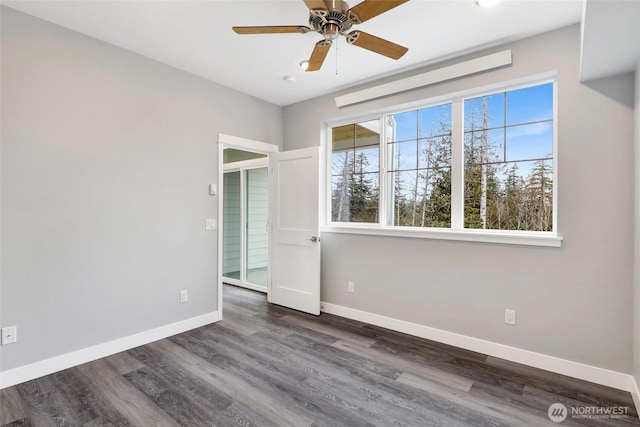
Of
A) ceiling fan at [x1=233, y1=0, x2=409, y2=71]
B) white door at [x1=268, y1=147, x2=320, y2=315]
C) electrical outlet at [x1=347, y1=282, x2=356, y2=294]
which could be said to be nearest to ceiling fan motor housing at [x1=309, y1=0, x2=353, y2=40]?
ceiling fan at [x1=233, y1=0, x2=409, y2=71]

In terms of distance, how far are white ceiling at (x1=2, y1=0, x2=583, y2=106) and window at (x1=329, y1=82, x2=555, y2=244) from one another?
0.52 metres

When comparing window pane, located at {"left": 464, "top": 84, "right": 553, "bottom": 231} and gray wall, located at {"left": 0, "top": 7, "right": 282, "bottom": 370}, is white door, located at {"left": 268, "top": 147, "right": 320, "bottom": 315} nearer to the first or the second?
gray wall, located at {"left": 0, "top": 7, "right": 282, "bottom": 370}

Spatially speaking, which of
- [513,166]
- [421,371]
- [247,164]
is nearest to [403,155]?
[513,166]

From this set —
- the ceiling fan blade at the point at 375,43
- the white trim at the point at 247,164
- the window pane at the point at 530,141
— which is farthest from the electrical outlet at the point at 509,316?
the white trim at the point at 247,164

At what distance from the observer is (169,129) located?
306 cm

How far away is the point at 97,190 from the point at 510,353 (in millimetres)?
3762

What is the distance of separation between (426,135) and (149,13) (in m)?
2.63

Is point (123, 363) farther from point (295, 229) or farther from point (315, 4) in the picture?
point (315, 4)

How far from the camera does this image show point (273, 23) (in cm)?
237

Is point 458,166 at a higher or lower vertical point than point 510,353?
higher

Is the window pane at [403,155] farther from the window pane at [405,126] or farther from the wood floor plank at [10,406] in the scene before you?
the wood floor plank at [10,406]

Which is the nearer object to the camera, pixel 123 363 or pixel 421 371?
pixel 421 371

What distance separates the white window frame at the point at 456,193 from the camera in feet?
8.11

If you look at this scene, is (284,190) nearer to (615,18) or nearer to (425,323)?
(425,323)
